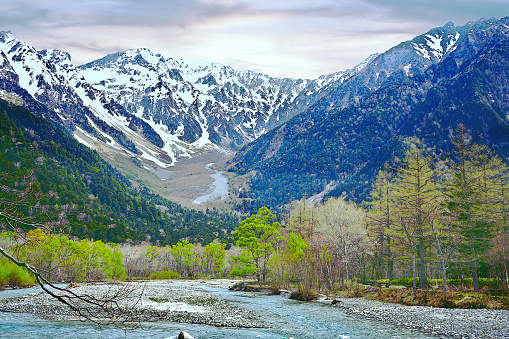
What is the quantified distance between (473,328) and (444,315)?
6805mm

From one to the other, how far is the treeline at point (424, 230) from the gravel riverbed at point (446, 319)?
22.3 ft

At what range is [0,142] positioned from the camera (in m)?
186

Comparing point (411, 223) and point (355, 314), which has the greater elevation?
point (411, 223)

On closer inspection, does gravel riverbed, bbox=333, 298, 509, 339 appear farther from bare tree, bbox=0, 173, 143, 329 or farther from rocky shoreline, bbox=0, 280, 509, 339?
bare tree, bbox=0, 173, 143, 329

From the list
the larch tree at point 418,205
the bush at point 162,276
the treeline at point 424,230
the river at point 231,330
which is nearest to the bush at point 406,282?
the treeline at point 424,230

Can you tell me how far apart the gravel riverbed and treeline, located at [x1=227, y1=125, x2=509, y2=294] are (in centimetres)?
681

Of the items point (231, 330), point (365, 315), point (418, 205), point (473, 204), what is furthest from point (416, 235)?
point (231, 330)

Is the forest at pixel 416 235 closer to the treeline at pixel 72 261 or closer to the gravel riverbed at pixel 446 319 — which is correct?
the treeline at pixel 72 261

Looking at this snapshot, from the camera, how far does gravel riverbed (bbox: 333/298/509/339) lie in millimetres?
25453

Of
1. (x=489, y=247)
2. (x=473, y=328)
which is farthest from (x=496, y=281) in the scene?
(x=473, y=328)

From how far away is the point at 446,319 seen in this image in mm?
30984

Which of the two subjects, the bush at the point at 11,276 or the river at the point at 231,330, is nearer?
the river at the point at 231,330

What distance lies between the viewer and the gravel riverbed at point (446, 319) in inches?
1002

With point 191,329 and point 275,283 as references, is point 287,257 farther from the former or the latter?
point 191,329
